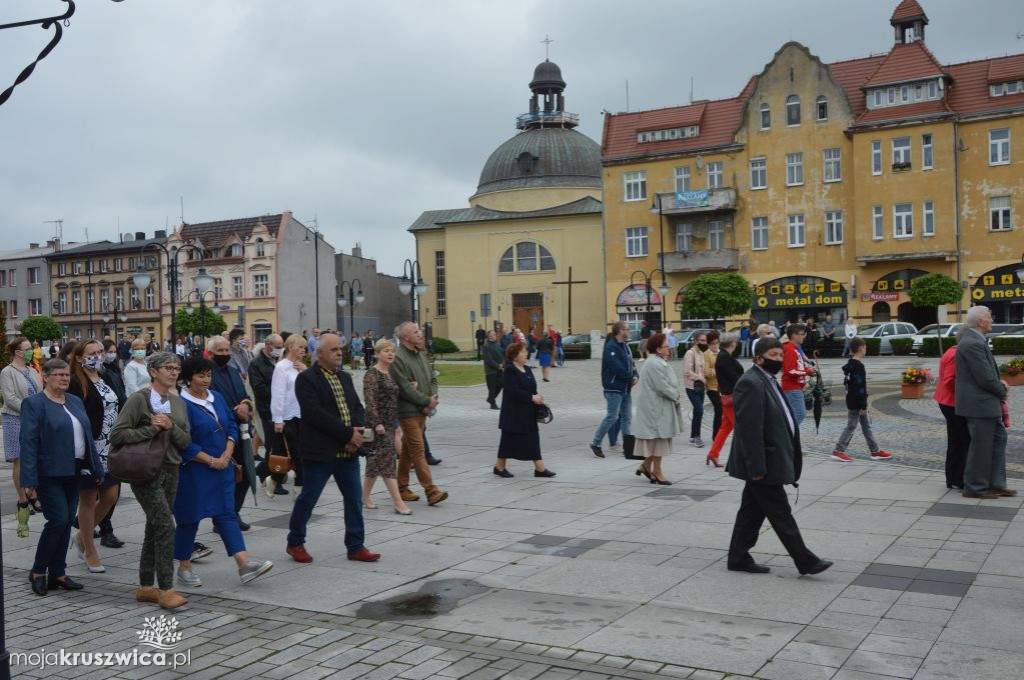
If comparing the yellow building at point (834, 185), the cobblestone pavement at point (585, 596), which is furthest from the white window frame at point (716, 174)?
the cobblestone pavement at point (585, 596)

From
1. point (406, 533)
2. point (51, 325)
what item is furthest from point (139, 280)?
point (51, 325)

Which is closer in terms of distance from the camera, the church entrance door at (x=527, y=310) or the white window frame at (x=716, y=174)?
the white window frame at (x=716, y=174)

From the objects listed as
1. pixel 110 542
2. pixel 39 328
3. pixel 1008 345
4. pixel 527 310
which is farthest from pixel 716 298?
pixel 39 328

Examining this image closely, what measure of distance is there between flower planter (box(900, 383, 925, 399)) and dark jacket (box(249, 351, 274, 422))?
15382 millimetres

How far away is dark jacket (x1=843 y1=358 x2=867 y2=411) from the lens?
12758 millimetres

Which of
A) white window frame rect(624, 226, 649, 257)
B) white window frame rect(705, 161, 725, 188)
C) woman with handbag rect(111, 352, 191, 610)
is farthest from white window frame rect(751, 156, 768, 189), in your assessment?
woman with handbag rect(111, 352, 191, 610)

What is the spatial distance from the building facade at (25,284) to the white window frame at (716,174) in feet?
197

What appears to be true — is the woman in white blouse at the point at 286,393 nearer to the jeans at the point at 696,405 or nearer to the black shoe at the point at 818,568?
the black shoe at the point at 818,568

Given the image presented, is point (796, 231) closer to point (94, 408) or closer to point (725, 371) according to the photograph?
point (725, 371)

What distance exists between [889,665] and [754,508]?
7.29 ft

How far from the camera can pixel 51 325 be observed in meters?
74.2

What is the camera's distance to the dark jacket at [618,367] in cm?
1387

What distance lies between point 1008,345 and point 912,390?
17103mm

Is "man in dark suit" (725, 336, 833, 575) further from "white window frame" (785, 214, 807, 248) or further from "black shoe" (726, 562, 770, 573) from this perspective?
"white window frame" (785, 214, 807, 248)
